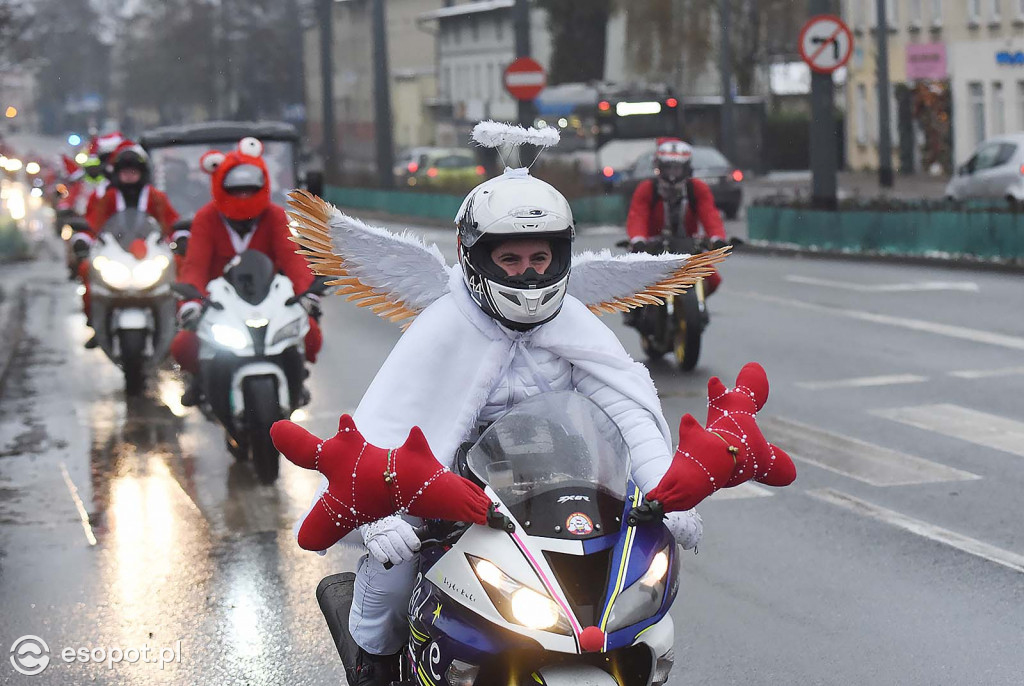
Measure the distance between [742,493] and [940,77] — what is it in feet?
152

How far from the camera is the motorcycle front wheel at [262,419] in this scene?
31.9ft

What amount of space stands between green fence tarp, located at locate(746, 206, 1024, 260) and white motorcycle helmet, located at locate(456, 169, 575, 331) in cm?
1884

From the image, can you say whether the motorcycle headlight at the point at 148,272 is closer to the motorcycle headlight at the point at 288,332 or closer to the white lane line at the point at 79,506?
the white lane line at the point at 79,506

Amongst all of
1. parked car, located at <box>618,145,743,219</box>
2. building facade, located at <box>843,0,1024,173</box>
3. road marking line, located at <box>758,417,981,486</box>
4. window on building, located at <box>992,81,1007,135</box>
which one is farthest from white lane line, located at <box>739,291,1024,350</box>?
window on building, located at <box>992,81,1007,135</box>

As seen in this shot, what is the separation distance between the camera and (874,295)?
20.3 m

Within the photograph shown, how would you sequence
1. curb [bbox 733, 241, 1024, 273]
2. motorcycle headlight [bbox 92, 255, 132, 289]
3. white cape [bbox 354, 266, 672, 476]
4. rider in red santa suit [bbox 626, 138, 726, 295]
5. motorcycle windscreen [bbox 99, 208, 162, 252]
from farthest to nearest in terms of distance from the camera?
1. curb [bbox 733, 241, 1024, 273]
2. rider in red santa suit [bbox 626, 138, 726, 295]
3. motorcycle windscreen [bbox 99, 208, 162, 252]
4. motorcycle headlight [bbox 92, 255, 132, 289]
5. white cape [bbox 354, 266, 672, 476]

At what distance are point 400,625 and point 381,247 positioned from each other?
3.54ft

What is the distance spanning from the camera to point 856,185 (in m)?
49.9

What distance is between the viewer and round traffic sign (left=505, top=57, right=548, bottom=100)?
109 ft

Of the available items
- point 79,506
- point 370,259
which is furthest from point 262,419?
point 370,259

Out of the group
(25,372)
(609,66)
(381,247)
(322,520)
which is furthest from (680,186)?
(609,66)

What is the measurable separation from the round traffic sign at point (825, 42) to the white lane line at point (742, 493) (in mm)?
17140

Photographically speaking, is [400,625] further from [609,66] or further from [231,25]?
[231,25]

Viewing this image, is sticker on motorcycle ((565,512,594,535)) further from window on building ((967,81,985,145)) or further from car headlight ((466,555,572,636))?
window on building ((967,81,985,145))
